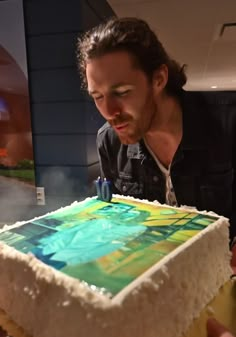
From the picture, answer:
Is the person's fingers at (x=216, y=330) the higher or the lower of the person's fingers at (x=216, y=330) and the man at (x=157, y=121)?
the lower

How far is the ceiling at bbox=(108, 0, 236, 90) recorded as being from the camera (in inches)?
95.0

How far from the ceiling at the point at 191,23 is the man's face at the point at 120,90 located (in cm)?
154

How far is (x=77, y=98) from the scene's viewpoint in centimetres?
214

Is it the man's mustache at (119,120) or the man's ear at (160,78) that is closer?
the man's mustache at (119,120)

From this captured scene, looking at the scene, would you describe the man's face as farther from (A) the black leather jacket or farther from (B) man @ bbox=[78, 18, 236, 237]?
(A) the black leather jacket

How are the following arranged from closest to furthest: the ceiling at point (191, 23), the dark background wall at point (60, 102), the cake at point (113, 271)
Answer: the cake at point (113, 271), the dark background wall at point (60, 102), the ceiling at point (191, 23)

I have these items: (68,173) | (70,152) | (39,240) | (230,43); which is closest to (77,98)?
(70,152)

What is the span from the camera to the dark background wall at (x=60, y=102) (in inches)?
82.2

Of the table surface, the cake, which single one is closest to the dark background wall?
the cake

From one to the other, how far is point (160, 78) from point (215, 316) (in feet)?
2.59

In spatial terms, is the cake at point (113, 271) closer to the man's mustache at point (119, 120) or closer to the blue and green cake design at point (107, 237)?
the blue and green cake design at point (107, 237)

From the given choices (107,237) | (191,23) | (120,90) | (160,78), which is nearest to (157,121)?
(160,78)

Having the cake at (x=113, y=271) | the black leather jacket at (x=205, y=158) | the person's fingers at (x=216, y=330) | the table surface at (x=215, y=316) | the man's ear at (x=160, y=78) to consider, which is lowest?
the table surface at (x=215, y=316)

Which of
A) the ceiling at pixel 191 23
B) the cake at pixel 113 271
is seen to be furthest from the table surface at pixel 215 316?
the ceiling at pixel 191 23
